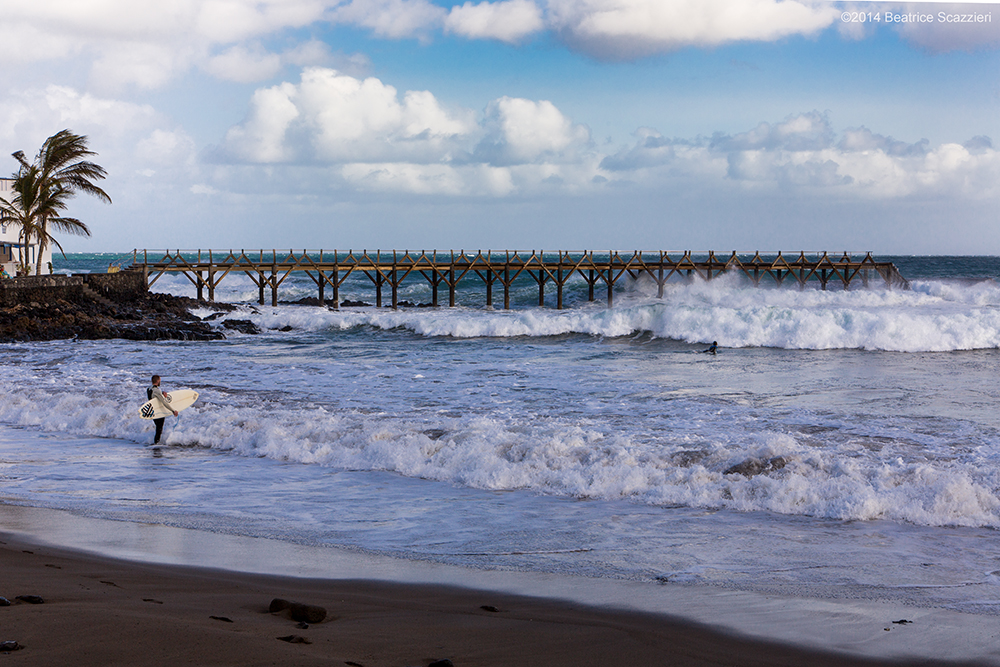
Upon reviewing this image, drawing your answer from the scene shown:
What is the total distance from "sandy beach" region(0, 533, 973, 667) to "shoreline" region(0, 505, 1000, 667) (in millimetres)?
11

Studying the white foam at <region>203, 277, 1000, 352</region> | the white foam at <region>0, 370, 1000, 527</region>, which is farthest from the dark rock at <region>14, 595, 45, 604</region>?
the white foam at <region>203, 277, 1000, 352</region>

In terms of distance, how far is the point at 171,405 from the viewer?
1084cm

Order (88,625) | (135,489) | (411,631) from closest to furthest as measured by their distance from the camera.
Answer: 1. (88,625)
2. (411,631)
3. (135,489)

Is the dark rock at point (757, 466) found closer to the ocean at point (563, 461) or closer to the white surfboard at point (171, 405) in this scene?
the ocean at point (563, 461)

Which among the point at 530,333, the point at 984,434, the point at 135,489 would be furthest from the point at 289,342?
the point at 984,434

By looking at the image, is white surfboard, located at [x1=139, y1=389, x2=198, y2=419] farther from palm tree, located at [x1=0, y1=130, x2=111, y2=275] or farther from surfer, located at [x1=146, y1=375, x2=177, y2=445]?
palm tree, located at [x1=0, y1=130, x2=111, y2=275]

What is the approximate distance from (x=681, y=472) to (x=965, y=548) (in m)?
2.70

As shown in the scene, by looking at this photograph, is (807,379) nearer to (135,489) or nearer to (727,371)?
(727,371)

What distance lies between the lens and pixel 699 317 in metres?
26.5

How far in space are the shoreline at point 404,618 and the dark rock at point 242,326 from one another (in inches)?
865

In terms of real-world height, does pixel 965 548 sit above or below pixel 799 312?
below

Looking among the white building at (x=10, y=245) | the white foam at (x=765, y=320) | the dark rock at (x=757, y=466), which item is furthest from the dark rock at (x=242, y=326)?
the dark rock at (x=757, y=466)

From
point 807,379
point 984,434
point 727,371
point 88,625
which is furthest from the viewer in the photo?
point 727,371

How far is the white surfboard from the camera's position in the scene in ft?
34.6
